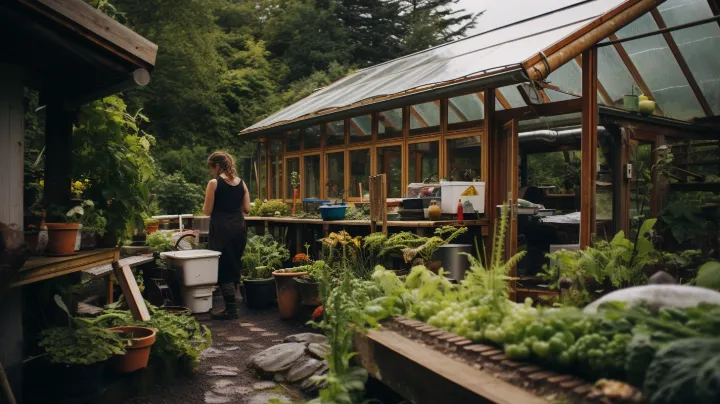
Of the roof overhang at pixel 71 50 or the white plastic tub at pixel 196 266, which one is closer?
the roof overhang at pixel 71 50

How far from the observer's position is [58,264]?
388 cm

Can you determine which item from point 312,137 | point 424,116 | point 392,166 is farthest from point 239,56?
point 424,116

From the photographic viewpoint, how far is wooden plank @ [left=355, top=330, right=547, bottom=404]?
6.84 feet

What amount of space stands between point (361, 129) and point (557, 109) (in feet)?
13.8

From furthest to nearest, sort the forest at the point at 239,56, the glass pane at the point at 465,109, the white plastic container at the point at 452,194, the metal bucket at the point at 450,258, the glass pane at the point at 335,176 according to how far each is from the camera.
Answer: the forest at the point at 239,56
the glass pane at the point at 335,176
the glass pane at the point at 465,109
the white plastic container at the point at 452,194
the metal bucket at the point at 450,258

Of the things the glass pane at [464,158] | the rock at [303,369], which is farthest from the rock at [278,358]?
the glass pane at [464,158]

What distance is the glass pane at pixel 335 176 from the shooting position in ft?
37.1

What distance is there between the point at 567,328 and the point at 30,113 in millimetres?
10127

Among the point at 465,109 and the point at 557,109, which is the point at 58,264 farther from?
the point at 465,109

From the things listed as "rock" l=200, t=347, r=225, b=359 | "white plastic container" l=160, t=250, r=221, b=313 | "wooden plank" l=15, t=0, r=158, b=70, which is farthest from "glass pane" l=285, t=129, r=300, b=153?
"wooden plank" l=15, t=0, r=158, b=70

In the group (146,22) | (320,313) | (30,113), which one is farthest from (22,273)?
(146,22)

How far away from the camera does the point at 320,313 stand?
Result: 20.0ft

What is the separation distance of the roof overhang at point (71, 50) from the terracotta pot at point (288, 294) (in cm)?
340

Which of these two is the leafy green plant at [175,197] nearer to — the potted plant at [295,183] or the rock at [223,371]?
the potted plant at [295,183]
